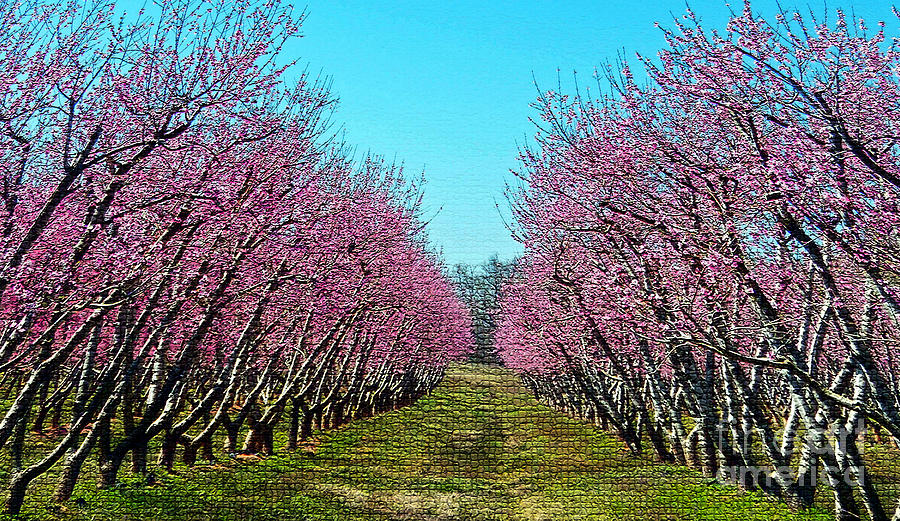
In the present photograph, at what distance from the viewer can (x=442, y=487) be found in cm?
742

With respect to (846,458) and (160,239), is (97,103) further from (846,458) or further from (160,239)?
(846,458)

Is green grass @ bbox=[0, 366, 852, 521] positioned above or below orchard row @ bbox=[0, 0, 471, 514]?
below

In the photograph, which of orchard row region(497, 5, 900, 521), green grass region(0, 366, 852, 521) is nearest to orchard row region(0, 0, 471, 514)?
green grass region(0, 366, 852, 521)

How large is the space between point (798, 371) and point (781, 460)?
2683 millimetres

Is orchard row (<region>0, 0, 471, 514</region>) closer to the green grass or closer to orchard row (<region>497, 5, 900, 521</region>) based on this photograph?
the green grass

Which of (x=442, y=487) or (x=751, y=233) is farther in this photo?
(x=442, y=487)

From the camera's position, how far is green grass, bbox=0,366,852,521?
6340 mm

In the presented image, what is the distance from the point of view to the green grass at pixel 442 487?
250 inches

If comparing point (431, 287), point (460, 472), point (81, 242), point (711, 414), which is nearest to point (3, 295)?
point (81, 242)

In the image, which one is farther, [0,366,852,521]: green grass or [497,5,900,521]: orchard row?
[0,366,852,521]: green grass

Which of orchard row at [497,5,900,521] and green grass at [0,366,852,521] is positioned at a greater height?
orchard row at [497,5,900,521]

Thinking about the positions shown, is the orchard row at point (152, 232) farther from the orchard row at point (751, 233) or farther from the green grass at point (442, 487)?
the orchard row at point (751, 233)

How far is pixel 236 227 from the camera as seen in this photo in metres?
6.28

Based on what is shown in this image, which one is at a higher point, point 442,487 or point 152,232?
point 152,232
